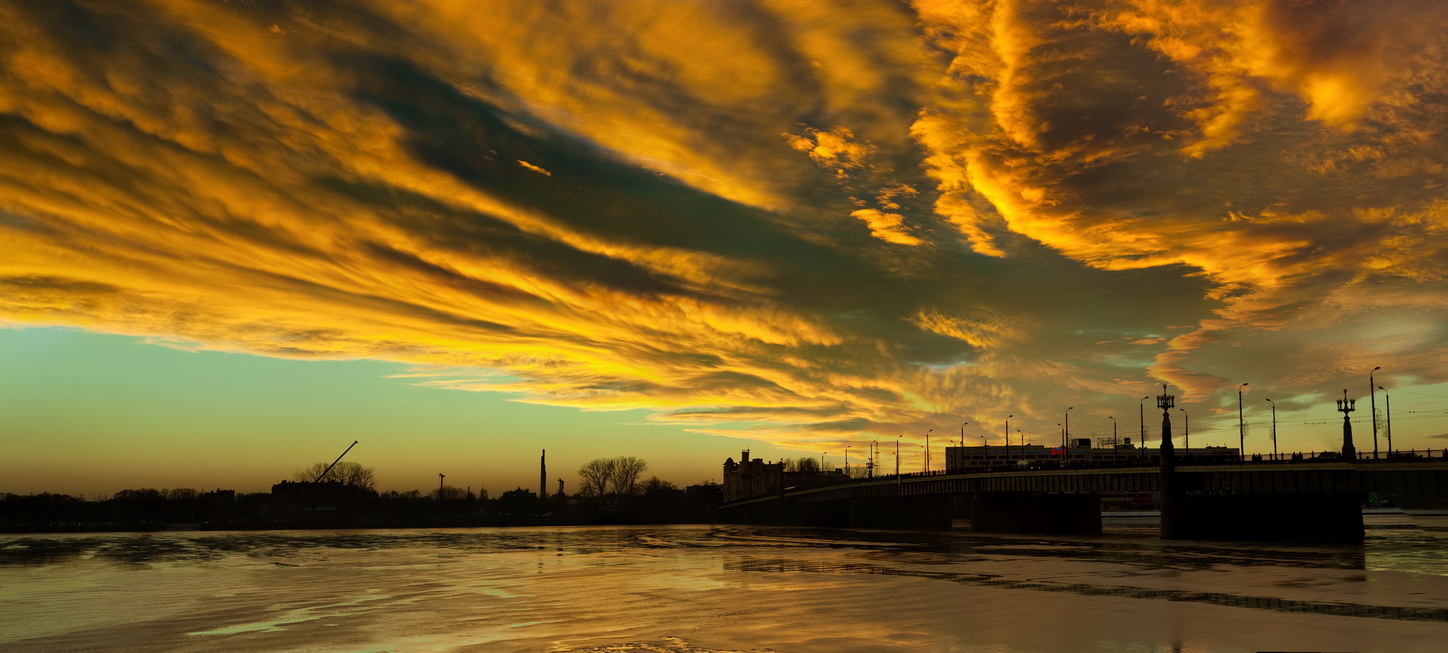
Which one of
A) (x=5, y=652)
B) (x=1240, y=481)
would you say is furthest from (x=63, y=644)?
(x=1240, y=481)

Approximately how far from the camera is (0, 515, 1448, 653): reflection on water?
3262cm

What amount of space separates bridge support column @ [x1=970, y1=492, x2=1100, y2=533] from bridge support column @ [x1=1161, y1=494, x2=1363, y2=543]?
31.1 metres

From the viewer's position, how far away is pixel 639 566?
73.5 meters

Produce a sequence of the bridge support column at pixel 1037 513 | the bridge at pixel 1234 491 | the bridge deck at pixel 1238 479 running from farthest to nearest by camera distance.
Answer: the bridge support column at pixel 1037 513
the bridge at pixel 1234 491
the bridge deck at pixel 1238 479

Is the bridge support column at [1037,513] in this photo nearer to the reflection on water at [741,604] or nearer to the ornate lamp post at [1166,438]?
the ornate lamp post at [1166,438]

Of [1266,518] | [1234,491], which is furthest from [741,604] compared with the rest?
[1266,518]

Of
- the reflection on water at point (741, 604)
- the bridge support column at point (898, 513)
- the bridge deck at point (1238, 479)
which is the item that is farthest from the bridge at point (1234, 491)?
the bridge support column at point (898, 513)

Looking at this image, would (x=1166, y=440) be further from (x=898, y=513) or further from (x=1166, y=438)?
(x=898, y=513)

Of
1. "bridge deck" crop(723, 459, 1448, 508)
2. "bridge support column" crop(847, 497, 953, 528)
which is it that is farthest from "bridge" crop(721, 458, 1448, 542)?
"bridge support column" crop(847, 497, 953, 528)

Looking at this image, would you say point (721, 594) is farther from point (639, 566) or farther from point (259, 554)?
point (259, 554)

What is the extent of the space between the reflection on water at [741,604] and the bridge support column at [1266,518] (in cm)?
3319

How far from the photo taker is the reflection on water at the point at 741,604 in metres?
32.6

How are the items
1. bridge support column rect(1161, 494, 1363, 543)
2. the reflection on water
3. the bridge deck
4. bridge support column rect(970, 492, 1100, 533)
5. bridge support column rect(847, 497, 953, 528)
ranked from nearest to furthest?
the reflection on water
the bridge deck
bridge support column rect(1161, 494, 1363, 543)
bridge support column rect(970, 492, 1100, 533)
bridge support column rect(847, 497, 953, 528)

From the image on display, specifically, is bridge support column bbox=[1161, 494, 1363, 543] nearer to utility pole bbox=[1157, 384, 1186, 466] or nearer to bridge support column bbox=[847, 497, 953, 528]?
utility pole bbox=[1157, 384, 1186, 466]
